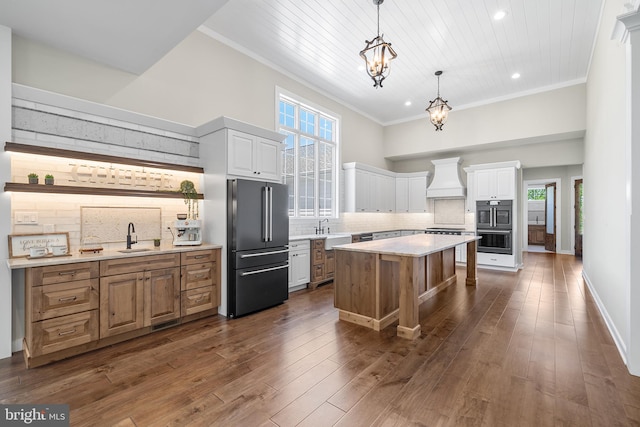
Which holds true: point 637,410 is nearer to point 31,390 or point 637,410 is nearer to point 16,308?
point 31,390

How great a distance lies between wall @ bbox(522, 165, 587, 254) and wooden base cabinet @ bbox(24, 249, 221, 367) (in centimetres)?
1007

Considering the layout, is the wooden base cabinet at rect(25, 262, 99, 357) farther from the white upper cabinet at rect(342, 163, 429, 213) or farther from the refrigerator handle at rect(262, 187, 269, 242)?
the white upper cabinet at rect(342, 163, 429, 213)

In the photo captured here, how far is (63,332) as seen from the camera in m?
2.57

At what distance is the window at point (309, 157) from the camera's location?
5.64m

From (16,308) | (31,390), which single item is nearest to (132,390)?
(31,390)

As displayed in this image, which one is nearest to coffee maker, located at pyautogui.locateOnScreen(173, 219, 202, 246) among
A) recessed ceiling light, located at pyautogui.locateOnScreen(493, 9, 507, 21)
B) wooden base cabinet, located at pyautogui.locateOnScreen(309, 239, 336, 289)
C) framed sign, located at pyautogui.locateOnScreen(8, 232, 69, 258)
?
framed sign, located at pyautogui.locateOnScreen(8, 232, 69, 258)

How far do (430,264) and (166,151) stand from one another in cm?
412

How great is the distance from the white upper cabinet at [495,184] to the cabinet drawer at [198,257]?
6182 millimetres

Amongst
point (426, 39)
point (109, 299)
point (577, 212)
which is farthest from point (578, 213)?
point (109, 299)

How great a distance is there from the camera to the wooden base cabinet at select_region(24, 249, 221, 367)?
2480mm

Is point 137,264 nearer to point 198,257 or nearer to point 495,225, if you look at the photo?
point 198,257

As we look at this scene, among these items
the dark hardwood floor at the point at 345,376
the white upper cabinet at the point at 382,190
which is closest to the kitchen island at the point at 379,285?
the dark hardwood floor at the point at 345,376

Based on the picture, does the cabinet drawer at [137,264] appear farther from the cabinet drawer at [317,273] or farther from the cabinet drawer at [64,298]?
the cabinet drawer at [317,273]

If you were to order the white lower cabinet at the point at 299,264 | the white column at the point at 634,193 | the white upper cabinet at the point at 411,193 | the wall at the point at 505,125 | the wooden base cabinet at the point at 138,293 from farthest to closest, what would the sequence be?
the white upper cabinet at the point at 411,193
the wall at the point at 505,125
the white lower cabinet at the point at 299,264
the wooden base cabinet at the point at 138,293
the white column at the point at 634,193
